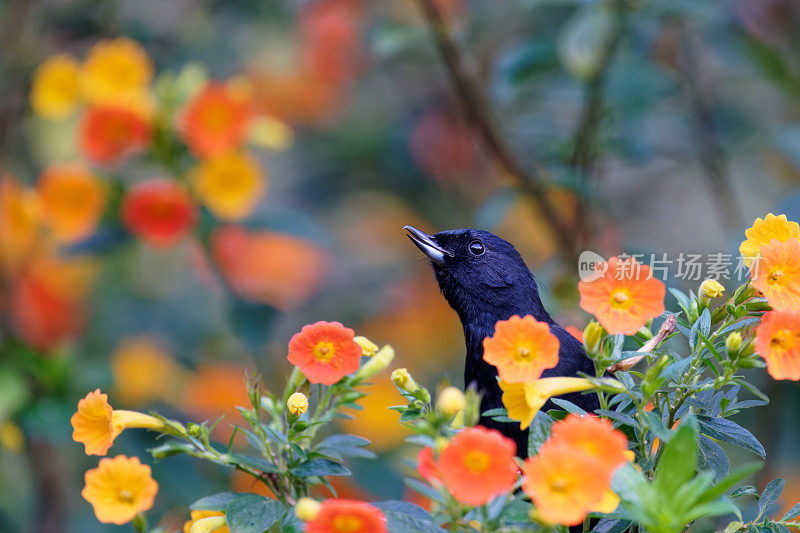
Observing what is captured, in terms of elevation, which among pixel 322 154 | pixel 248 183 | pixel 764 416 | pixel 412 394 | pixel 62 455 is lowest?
pixel 62 455

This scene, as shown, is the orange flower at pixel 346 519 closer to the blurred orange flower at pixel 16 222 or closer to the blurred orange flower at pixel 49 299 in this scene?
the blurred orange flower at pixel 49 299

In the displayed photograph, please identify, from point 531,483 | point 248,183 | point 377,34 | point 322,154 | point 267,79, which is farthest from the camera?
point 267,79

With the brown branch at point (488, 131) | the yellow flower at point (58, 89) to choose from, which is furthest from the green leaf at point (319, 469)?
the yellow flower at point (58, 89)

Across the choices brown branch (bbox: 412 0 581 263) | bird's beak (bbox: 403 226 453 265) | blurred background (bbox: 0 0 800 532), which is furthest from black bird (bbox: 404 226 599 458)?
brown branch (bbox: 412 0 581 263)

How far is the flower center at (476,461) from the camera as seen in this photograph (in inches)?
32.8

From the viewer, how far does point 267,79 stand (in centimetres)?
362

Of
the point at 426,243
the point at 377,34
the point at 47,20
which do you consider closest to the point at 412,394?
the point at 426,243

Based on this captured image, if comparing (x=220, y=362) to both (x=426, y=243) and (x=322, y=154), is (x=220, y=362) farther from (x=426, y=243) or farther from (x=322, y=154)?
(x=426, y=243)

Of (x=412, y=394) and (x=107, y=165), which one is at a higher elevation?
(x=412, y=394)

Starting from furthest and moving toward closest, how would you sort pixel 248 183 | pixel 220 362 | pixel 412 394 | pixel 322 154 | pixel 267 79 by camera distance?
pixel 267 79 → pixel 322 154 → pixel 220 362 → pixel 248 183 → pixel 412 394

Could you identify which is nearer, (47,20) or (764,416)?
(764,416)

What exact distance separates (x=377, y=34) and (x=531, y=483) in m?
1.99

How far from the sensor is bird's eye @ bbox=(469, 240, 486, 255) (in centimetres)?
178

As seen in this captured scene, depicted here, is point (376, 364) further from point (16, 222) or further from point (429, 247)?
point (16, 222)
